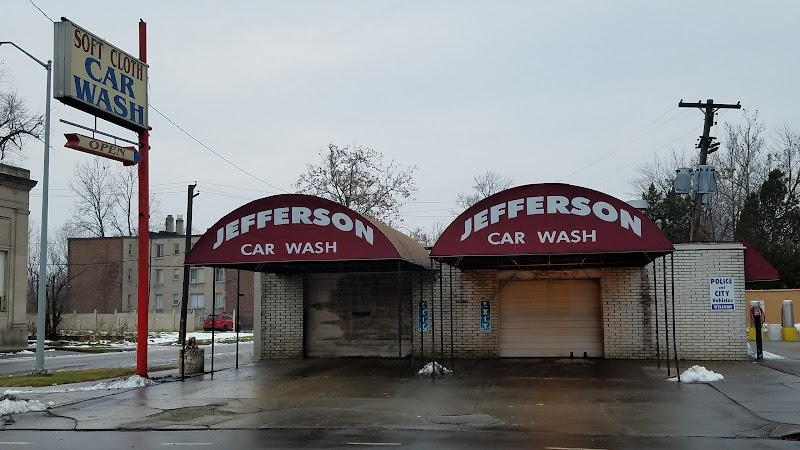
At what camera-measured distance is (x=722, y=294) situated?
63.5ft

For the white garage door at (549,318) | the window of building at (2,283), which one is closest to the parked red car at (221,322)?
the window of building at (2,283)

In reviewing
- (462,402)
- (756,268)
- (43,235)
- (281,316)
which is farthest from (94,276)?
(462,402)

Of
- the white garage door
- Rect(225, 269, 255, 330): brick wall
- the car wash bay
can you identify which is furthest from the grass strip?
Rect(225, 269, 255, 330): brick wall

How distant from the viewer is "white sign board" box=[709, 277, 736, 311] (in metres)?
19.3

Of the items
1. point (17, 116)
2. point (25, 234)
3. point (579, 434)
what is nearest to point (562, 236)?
point (579, 434)

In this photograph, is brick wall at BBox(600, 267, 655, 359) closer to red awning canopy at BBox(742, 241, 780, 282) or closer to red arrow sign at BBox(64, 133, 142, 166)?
red awning canopy at BBox(742, 241, 780, 282)

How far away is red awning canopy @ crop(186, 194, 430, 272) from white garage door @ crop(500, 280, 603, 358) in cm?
509

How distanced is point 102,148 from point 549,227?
9.15 m

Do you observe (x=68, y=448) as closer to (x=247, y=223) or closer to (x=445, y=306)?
(x=247, y=223)

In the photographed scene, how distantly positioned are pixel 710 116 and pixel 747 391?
22.4 meters

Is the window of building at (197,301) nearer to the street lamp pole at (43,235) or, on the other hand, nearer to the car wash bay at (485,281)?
the street lamp pole at (43,235)

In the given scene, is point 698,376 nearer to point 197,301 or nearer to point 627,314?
point 627,314

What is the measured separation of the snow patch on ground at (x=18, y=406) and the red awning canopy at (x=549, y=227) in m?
7.89

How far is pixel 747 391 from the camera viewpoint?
13.7 meters
